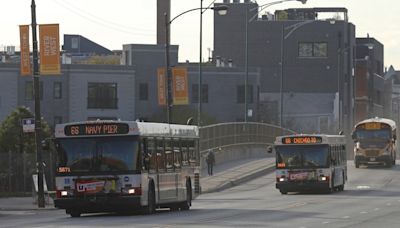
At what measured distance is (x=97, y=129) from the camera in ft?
96.7

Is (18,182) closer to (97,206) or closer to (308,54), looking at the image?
(97,206)

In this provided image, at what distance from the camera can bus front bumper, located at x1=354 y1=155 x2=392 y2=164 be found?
224 feet

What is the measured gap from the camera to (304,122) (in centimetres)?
11969

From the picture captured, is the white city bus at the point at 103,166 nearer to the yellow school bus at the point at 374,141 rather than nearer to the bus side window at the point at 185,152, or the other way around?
the bus side window at the point at 185,152

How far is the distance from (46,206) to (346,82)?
8928cm

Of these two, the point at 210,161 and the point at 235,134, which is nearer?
the point at 210,161

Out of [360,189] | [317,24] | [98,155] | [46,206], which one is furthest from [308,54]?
[98,155]

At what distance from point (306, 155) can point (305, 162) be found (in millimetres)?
298

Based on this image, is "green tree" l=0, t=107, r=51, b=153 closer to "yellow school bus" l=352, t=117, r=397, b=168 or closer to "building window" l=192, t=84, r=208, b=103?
"yellow school bus" l=352, t=117, r=397, b=168

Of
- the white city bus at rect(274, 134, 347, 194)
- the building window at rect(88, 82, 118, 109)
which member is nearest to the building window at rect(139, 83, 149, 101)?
the building window at rect(88, 82, 118, 109)

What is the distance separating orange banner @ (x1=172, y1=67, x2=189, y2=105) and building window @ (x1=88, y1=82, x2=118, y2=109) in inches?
1392

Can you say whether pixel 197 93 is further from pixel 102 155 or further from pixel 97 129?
pixel 102 155

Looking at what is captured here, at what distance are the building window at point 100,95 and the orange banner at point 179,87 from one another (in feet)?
116

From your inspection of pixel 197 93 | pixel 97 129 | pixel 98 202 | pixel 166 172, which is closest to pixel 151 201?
pixel 166 172
